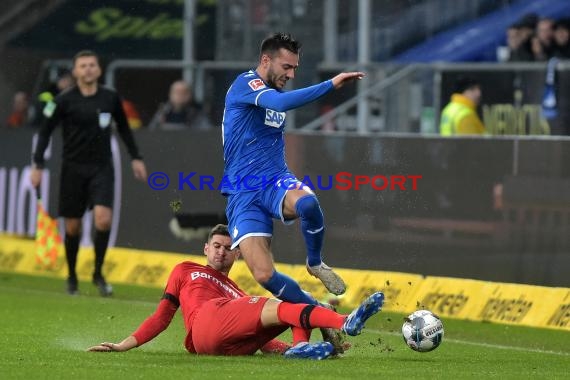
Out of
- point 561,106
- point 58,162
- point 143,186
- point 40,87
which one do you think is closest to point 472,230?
point 561,106

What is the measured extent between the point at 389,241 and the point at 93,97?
10.9ft

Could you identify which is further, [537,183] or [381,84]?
[381,84]

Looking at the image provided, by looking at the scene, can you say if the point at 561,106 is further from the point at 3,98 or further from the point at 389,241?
the point at 3,98

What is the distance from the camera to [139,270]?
18.3 meters

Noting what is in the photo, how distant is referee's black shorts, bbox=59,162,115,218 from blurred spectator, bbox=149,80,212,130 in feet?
9.21

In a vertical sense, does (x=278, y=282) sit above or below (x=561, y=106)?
below

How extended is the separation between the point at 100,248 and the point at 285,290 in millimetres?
5829

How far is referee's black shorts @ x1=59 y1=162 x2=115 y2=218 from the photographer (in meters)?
16.6

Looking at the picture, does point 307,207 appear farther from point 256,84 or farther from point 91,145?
point 91,145

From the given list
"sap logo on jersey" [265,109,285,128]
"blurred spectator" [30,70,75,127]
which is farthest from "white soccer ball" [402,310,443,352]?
"blurred spectator" [30,70,75,127]

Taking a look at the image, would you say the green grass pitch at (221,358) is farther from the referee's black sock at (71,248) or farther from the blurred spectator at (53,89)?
the blurred spectator at (53,89)

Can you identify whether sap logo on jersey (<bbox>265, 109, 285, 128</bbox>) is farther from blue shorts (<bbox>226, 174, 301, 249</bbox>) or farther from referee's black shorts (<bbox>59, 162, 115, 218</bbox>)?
referee's black shorts (<bbox>59, 162, 115, 218</bbox>)

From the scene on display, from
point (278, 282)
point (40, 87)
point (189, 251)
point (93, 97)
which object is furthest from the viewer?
point (40, 87)

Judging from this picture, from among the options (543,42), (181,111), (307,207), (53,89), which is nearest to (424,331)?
(307,207)
